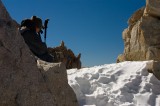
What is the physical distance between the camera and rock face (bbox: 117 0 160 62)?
51.6 ft

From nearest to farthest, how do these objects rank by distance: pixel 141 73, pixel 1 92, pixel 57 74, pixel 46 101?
pixel 1 92 < pixel 46 101 < pixel 57 74 < pixel 141 73

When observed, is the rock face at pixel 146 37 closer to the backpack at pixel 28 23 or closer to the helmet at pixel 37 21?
the helmet at pixel 37 21

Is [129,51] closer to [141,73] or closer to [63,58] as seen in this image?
[141,73]

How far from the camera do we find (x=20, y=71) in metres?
4.88

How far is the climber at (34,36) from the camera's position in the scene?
8844 millimetres

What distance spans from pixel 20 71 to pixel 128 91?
3.50 m

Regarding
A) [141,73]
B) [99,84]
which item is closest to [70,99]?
[99,84]

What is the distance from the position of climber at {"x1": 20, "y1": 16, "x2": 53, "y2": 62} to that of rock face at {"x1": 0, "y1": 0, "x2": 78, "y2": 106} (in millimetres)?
3320

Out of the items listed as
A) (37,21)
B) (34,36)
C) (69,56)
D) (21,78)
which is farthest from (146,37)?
(69,56)

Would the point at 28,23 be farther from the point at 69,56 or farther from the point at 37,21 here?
the point at 69,56

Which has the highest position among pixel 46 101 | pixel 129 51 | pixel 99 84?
pixel 129 51

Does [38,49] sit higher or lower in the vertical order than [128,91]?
higher

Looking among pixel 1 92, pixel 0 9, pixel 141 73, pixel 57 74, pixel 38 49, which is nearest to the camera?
pixel 1 92

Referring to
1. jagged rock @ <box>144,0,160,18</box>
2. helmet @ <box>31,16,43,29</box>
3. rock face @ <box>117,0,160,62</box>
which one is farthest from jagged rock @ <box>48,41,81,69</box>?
helmet @ <box>31,16,43,29</box>
